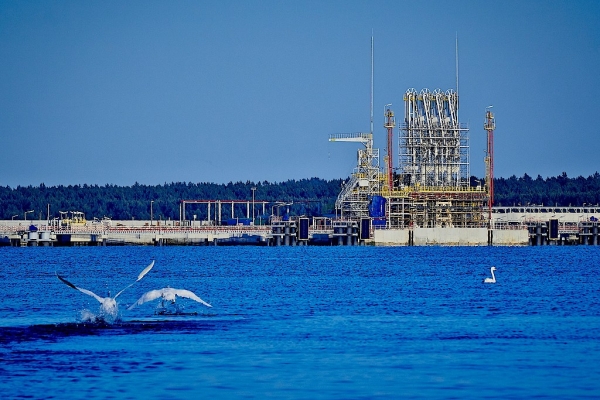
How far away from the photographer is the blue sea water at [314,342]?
37875mm

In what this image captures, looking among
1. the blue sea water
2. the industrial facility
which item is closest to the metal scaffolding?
the industrial facility

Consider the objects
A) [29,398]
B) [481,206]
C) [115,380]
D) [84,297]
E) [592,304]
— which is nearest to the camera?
[29,398]

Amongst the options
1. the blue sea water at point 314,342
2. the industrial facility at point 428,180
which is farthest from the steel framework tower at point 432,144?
the blue sea water at point 314,342

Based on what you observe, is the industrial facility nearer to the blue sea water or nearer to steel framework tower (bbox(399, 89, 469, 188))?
steel framework tower (bbox(399, 89, 469, 188))

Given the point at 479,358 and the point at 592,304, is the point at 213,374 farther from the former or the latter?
the point at 592,304

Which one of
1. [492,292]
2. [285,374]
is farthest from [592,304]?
[285,374]

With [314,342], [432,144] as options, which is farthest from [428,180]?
[314,342]

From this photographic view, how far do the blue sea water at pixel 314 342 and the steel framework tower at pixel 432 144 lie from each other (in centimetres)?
8538

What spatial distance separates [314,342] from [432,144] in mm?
124130

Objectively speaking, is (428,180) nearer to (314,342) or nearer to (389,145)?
(389,145)

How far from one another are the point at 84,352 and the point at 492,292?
34.4 metres

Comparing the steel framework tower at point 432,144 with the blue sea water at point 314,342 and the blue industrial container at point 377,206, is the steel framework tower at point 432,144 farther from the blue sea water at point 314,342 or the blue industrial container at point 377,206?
the blue sea water at point 314,342

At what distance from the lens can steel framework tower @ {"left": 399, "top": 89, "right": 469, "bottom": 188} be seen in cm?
16975

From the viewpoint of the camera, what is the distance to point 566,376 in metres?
39.3
